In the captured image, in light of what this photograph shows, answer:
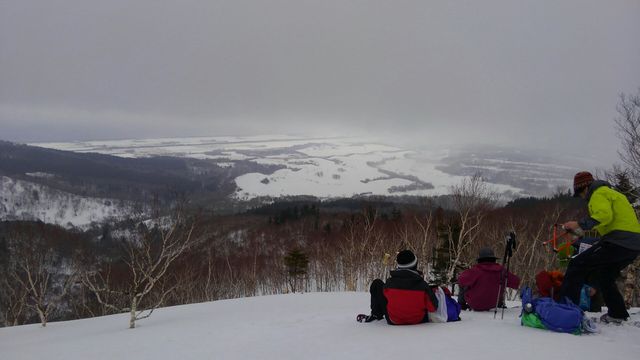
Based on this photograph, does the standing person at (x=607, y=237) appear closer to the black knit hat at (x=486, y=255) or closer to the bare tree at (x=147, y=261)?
the black knit hat at (x=486, y=255)

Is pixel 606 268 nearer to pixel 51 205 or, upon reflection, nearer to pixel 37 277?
pixel 37 277

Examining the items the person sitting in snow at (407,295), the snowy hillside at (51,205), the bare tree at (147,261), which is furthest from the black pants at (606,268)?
the snowy hillside at (51,205)

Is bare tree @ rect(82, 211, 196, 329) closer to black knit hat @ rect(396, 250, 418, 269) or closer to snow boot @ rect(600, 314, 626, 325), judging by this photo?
black knit hat @ rect(396, 250, 418, 269)

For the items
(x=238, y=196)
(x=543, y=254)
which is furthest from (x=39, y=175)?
(x=543, y=254)

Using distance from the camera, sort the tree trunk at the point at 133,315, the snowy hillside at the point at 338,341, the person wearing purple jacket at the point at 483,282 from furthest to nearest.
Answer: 1. the tree trunk at the point at 133,315
2. the person wearing purple jacket at the point at 483,282
3. the snowy hillside at the point at 338,341

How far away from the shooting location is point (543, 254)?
2867cm

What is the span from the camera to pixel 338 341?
6.03 metres

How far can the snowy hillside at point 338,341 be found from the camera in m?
4.87

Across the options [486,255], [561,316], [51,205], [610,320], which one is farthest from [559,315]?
[51,205]

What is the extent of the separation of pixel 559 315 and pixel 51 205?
7512 inches

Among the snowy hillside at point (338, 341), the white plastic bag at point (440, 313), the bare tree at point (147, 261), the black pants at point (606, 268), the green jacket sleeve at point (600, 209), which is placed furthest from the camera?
the bare tree at point (147, 261)

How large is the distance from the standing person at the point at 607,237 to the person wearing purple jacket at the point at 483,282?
1.25m

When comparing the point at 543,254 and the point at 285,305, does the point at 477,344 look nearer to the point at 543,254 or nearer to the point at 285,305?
the point at 285,305

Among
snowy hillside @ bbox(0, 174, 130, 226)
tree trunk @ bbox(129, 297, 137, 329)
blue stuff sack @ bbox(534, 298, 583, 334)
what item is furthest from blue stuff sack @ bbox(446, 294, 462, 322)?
snowy hillside @ bbox(0, 174, 130, 226)
